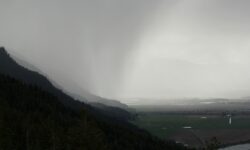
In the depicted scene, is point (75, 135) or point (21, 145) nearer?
point (75, 135)

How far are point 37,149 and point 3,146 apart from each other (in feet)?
66.9

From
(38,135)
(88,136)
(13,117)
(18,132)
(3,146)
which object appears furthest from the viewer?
(13,117)

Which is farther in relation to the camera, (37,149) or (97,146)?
(37,149)

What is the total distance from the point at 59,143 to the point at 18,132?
5495 cm

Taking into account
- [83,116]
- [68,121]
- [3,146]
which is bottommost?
[3,146]

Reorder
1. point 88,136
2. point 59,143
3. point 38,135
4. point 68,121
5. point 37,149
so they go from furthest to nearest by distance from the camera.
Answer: point 68,121
point 38,135
point 37,149
point 59,143
point 88,136

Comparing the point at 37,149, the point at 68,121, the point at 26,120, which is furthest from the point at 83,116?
the point at 68,121

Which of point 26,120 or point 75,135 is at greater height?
point 26,120

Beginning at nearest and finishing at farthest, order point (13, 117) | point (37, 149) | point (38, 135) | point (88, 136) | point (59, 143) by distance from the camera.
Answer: point (88, 136)
point (59, 143)
point (37, 149)
point (38, 135)
point (13, 117)

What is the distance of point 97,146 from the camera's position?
66625 mm

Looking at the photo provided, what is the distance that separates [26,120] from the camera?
508 ft

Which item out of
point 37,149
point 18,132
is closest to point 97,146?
point 37,149

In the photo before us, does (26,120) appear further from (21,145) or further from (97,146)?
(97,146)

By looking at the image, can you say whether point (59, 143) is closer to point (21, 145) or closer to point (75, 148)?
point (75, 148)
